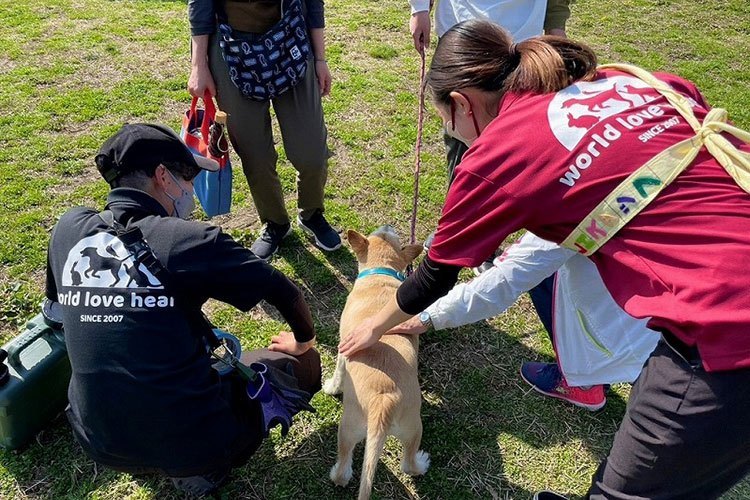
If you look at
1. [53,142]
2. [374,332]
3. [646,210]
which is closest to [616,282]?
[646,210]

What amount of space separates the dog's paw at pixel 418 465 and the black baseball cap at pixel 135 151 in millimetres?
1852

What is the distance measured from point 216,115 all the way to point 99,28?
5.33 metres

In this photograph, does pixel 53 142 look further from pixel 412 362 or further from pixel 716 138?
pixel 716 138

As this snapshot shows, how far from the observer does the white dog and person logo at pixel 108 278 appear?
2.01m

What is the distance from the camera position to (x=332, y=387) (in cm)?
319

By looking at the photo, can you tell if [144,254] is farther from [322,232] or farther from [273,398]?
[322,232]

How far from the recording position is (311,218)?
4.14m

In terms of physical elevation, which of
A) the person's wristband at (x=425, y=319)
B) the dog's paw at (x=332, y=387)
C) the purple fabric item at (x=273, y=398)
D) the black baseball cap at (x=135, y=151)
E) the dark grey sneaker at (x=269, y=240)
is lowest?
the dog's paw at (x=332, y=387)

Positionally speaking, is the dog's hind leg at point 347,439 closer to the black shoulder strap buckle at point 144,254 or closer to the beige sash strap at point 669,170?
the black shoulder strap buckle at point 144,254

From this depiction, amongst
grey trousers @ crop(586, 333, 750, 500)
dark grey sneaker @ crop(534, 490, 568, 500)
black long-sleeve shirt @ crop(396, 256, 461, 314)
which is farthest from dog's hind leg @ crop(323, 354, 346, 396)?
grey trousers @ crop(586, 333, 750, 500)

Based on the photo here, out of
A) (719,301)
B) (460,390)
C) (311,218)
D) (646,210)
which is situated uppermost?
(646,210)

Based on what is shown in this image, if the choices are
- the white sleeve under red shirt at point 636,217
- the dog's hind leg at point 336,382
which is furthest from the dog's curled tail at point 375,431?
the white sleeve under red shirt at point 636,217

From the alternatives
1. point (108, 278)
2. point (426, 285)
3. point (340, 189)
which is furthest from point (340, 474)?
point (340, 189)

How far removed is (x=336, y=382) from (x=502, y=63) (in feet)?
6.56
